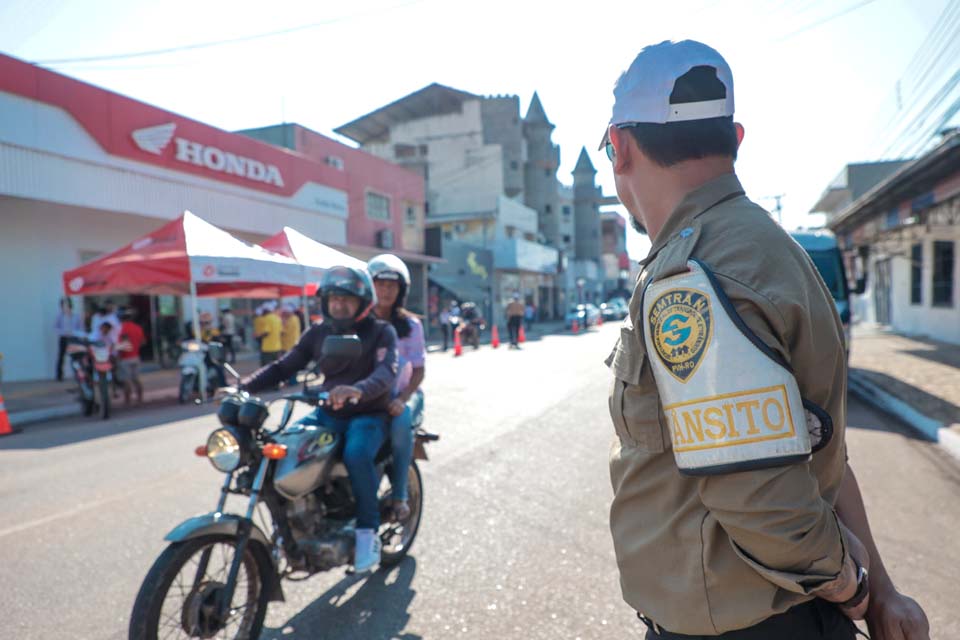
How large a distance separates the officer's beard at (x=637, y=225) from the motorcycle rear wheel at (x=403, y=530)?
8.91 ft

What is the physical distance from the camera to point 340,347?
282 cm

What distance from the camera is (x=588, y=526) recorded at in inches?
172

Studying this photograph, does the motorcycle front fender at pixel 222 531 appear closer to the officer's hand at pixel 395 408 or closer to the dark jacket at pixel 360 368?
the dark jacket at pixel 360 368

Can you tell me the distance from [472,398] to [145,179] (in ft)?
35.7

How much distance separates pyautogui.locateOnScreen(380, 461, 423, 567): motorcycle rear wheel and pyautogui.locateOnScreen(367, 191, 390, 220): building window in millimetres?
23423

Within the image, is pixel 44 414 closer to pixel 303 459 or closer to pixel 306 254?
pixel 306 254

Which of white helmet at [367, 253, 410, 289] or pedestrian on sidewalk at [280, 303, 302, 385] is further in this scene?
pedestrian on sidewalk at [280, 303, 302, 385]

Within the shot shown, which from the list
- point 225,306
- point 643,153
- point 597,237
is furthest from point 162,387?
point 597,237

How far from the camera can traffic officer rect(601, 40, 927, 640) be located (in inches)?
39.0

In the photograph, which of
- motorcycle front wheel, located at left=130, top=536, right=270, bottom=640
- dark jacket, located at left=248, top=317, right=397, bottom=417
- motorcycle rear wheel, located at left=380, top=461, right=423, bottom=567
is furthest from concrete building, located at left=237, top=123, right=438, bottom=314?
motorcycle front wheel, located at left=130, top=536, right=270, bottom=640

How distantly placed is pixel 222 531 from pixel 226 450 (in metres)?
0.35

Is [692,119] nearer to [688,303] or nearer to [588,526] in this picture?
[688,303]

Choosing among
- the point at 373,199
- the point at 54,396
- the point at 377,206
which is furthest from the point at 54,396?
the point at 377,206

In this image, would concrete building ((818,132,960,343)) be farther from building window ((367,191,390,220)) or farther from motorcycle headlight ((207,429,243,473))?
building window ((367,191,390,220))
